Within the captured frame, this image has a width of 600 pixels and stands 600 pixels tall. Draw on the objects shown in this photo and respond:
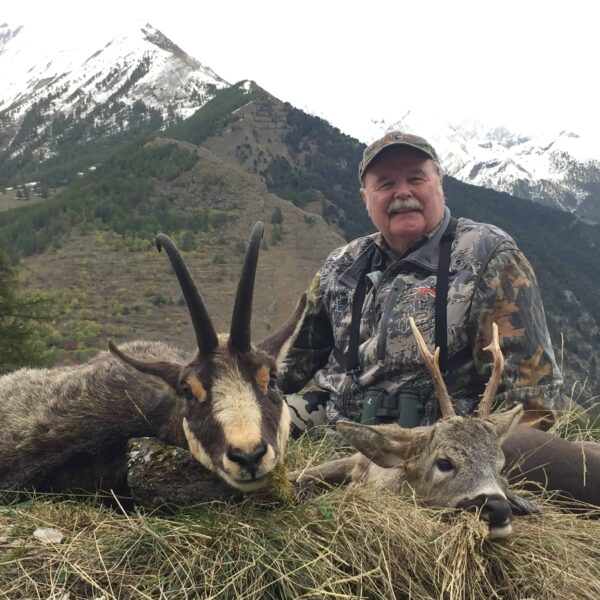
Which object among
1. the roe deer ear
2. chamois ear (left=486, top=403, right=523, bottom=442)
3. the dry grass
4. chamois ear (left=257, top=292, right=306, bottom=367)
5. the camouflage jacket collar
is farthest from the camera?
the camouflage jacket collar

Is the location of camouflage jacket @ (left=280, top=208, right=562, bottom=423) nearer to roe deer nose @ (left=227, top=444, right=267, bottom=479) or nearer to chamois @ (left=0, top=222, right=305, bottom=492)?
chamois @ (left=0, top=222, right=305, bottom=492)

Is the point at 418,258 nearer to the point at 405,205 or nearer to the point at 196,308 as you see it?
the point at 405,205

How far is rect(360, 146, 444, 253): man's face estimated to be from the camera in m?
6.19

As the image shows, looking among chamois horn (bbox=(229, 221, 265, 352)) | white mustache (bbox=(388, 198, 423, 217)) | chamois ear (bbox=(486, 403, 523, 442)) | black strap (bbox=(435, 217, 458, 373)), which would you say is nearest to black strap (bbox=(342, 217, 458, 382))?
black strap (bbox=(435, 217, 458, 373))

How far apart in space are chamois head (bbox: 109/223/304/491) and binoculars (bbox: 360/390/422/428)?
4.76 feet

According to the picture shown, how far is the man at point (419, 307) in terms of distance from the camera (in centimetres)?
536

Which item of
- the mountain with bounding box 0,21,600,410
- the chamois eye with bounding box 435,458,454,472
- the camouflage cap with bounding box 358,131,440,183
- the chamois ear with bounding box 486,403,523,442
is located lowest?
the mountain with bounding box 0,21,600,410

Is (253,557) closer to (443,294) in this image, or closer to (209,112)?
(443,294)

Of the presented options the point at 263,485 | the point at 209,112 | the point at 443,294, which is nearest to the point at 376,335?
the point at 443,294

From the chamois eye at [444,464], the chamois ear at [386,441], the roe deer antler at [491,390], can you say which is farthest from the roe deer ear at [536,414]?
the chamois eye at [444,464]

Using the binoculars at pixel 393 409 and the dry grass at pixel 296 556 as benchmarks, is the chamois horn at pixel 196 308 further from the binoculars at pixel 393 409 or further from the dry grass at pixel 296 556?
the binoculars at pixel 393 409

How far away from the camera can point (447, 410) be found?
13.9 ft

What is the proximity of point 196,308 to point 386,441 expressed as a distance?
1.49 m

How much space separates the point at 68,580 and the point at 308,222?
10761 centimetres
